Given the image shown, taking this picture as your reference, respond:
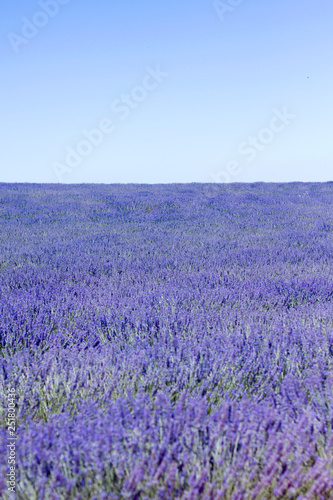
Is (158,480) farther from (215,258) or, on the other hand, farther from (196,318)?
(215,258)

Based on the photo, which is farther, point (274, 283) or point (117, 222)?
point (117, 222)

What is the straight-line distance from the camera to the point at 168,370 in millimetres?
1795

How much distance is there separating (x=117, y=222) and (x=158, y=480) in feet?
22.0

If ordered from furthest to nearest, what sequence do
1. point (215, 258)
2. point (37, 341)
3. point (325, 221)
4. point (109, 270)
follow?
point (325, 221)
point (215, 258)
point (109, 270)
point (37, 341)

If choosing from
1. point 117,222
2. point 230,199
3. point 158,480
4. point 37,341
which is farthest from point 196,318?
point 230,199

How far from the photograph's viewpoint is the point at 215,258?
4.48 metres

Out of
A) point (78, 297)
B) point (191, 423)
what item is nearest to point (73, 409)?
point (191, 423)

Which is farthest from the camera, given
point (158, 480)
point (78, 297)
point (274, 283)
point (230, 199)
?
point (230, 199)

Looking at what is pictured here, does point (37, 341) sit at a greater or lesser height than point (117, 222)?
lesser

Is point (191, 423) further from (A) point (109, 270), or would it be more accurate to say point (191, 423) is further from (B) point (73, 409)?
(A) point (109, 270)

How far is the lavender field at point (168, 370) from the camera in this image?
117cm

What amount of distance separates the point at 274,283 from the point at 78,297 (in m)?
1.59

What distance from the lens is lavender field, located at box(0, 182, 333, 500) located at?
1173 mm

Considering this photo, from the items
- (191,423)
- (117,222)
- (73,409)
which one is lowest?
(73,409)
